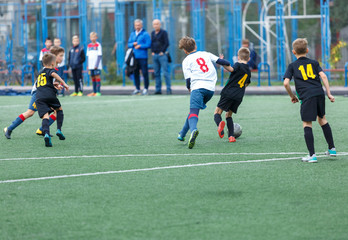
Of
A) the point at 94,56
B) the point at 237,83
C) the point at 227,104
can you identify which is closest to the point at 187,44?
the point at 237,83

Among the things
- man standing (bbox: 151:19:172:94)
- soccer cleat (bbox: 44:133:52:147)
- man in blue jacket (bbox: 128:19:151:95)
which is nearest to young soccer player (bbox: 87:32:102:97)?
man in blue jacket (bbox: 128:19:151:95)

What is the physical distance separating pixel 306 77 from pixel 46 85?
3.77 metres

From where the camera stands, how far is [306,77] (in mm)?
7605

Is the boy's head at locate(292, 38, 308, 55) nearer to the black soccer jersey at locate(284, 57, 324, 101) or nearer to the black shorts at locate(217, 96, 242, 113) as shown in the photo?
the black soccer jersey at locate(284, 57, 324, 101)

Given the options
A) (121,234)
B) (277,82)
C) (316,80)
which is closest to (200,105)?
(316,80)

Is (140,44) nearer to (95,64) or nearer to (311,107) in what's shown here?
(95,64)

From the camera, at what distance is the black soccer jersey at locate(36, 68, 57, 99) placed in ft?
31.2

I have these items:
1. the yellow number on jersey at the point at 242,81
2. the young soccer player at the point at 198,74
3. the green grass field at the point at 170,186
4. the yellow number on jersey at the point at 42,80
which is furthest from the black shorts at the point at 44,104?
the yellow number on jersey at the point at 242,81

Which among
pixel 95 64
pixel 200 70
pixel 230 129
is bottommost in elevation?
pixel 230 129

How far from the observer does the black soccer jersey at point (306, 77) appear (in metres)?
7.56

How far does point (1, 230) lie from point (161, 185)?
1.82 m

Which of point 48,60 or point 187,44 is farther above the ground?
point 187,44

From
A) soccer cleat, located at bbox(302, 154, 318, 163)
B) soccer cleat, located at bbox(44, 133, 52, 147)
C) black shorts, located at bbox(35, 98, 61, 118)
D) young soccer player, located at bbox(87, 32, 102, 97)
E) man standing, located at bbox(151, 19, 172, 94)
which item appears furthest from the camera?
young soccer player, located at bbox(87, 32, 102, 97)

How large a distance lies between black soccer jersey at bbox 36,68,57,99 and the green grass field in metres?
0.68
